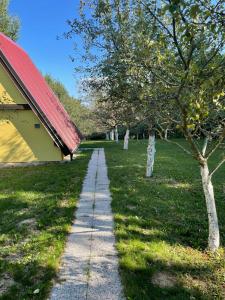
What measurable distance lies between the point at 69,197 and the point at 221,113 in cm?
533

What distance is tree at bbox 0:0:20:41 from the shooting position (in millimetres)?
29906

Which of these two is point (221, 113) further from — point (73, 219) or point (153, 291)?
point (73, 219)

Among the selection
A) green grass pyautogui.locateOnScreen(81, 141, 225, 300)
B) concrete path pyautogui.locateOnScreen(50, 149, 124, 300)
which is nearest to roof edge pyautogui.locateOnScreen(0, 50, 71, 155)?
green grass pyautogui.locateOnScreen(81, 141, 225, 300)

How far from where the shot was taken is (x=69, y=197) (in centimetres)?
971

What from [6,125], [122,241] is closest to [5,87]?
[6,125]

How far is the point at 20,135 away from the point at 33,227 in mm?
8866

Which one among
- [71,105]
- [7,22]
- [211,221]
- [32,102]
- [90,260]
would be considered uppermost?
[7,22]

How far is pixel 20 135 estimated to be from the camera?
1528 cm

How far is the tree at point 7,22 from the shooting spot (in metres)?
29.9

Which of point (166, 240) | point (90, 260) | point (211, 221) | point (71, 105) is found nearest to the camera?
point (90, 260)

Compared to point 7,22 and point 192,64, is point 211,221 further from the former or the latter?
point 7,22

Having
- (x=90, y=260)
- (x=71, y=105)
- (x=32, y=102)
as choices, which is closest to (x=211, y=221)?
(x=90, y=260)

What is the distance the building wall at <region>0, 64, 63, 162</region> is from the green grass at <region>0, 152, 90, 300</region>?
2182 millimetres

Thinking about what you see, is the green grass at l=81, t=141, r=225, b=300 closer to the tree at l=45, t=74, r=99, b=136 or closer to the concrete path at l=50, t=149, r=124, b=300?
the concrete path at l=50, t=149, r=124, b=300
